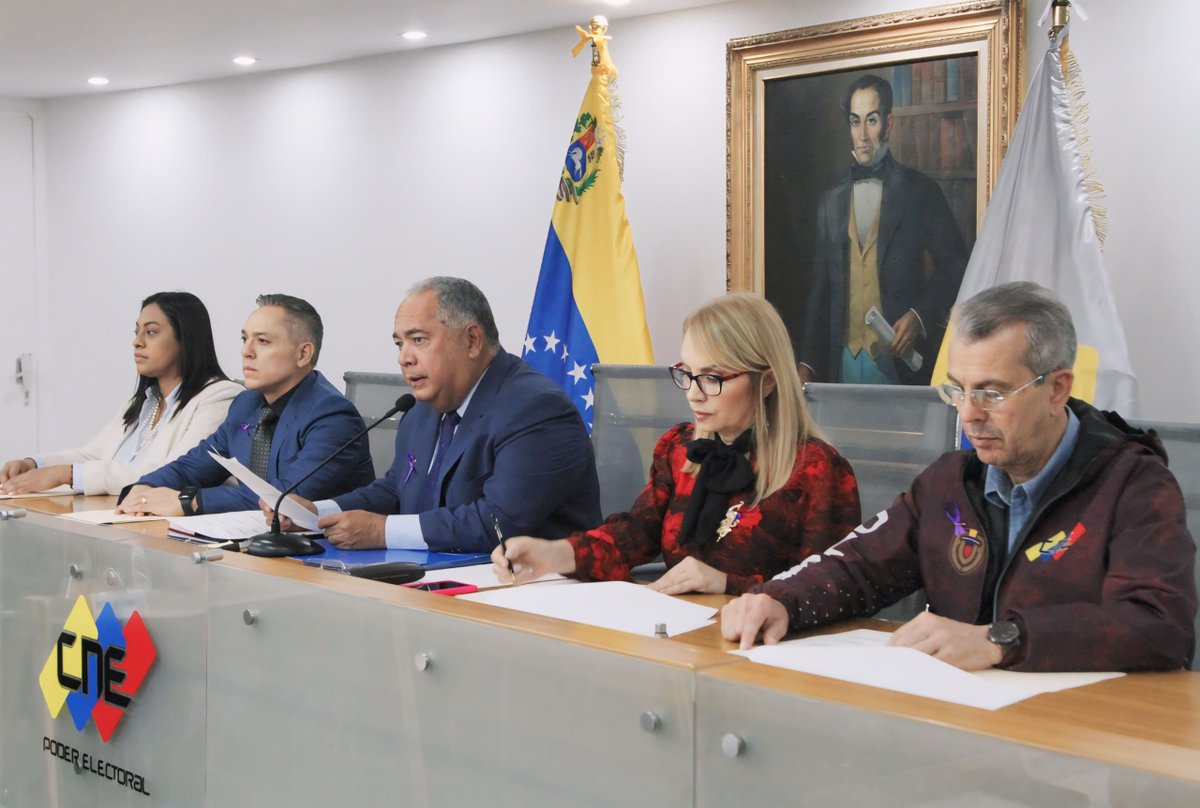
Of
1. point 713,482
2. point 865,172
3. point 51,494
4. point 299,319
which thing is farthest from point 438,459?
point 865,172

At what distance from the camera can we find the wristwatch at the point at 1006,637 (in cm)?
134

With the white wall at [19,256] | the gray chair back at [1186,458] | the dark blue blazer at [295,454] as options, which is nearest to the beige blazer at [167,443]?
the dark blue blazer at [295,454]

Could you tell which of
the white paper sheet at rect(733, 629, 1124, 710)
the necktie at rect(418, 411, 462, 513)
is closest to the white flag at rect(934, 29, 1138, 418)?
the necktie at rect(418, 411, 462, 513)

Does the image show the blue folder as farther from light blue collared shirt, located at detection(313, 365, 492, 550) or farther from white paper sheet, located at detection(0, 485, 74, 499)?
white paper sheet, located at detection(0, 485, 74, 499)

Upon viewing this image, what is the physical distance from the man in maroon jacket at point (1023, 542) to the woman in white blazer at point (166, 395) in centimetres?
240

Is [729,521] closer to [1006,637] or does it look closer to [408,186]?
[1006,637]

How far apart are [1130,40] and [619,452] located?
2091 mm

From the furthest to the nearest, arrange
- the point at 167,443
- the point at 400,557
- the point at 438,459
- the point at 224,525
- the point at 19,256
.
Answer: the point at 19,256 → the point at 167,443 → the point at 438,459 → the point at 224,525 → the point at 400,557

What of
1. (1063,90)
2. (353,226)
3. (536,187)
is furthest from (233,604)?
(353,226)

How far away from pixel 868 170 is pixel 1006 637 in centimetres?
300

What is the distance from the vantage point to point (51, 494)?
3.30 meters

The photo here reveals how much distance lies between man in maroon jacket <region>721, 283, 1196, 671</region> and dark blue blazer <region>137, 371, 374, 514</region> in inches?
66.6

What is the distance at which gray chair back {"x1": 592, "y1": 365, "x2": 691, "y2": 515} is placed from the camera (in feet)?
9.61

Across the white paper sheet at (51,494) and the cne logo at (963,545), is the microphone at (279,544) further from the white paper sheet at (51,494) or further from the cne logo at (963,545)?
the white paper sheet at (51,494)
